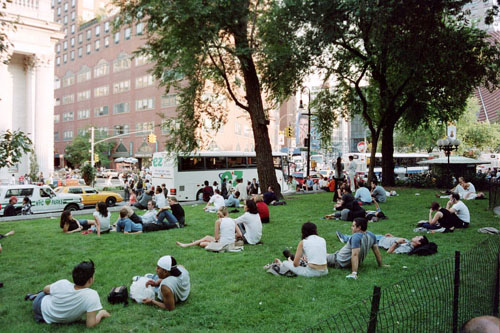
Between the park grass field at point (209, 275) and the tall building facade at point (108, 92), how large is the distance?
48.8m

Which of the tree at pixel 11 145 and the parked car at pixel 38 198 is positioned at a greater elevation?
the tree at pixel 11 145

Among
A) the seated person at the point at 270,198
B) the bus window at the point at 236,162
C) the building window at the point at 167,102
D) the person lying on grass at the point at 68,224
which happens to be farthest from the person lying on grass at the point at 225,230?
the building window at the point at 167,102

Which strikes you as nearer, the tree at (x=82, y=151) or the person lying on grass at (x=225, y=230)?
the person lying on grass at (x=225, y=230)

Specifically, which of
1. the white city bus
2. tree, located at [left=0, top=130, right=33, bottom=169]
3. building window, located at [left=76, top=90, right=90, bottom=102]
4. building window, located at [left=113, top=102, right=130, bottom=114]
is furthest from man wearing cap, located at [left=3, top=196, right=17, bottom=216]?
building window, located at [left=76, top=90, right=90, bottom=102]

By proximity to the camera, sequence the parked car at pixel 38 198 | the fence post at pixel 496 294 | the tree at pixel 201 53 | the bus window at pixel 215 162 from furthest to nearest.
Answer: the bus window at pixel 215 162 → the parked car at pixel 38 198 → the tree at pixel 201 53 → the fence post at pixel 496 294

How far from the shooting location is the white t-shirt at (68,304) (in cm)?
532

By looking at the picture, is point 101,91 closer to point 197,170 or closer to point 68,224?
point 197,170

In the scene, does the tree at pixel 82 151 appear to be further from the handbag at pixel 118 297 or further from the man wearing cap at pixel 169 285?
the man wearing cap at pixel 169 285

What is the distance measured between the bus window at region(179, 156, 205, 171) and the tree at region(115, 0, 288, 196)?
5475 millimetres

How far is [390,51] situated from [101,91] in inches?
2863

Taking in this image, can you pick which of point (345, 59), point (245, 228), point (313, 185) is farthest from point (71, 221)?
point (313, 185)

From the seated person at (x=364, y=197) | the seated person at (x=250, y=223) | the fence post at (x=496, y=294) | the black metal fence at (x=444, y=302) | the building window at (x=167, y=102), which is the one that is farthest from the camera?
the building window at (x=167, y=102)

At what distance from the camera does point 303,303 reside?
6168mm

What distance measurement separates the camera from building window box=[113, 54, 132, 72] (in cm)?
7307
